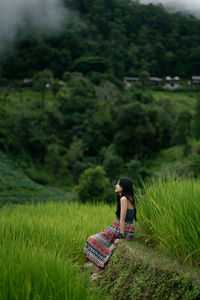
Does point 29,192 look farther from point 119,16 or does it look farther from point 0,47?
point 119,16

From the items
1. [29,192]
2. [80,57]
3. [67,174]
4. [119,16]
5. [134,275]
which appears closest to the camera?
[134,275]

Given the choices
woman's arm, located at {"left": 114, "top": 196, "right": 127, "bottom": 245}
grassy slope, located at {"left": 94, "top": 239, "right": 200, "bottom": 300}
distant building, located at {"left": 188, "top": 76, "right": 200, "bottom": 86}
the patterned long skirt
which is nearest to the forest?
distant building, located at {"left": 188, "top": 76, "right": 200, "bottom": 86}

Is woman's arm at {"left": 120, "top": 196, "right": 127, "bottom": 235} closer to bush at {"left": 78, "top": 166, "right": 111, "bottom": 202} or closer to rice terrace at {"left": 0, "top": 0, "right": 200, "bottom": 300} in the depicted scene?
rice terrace at {"left": 0, "top": 0, "right": 200, "bottom": 300}

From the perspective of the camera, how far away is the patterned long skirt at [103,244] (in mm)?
3730

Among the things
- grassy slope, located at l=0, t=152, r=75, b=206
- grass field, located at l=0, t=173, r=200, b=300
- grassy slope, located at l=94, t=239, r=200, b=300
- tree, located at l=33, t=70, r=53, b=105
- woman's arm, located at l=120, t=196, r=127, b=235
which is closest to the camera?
grass field, located at l=0, t=173, r=200, b=300

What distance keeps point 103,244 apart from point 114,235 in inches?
7.4

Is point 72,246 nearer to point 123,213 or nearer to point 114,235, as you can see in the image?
point 114,235

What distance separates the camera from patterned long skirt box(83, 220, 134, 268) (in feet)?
12.2

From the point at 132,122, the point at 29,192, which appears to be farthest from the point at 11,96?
the point at 29,192

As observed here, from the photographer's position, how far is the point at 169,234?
331cm

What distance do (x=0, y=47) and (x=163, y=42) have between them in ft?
140

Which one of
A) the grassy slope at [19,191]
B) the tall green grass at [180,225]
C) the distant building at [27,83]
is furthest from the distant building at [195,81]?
the tall green grass at [180,225]

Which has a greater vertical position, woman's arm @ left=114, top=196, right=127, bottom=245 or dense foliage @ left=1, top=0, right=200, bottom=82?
dense foliage @ left=1, top=0, right=200, bottom=82

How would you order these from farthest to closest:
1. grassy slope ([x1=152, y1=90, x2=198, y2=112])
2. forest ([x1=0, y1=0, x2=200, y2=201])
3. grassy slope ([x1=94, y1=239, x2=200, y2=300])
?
1. grassy slope ([x1=152, y1=90, x2=198, y2=112])
2. forest ([x1=0, y1=0, x2=200, y2=201])
3. grassy slope ([x1=94, y1=239, x2=200, y2=300])
